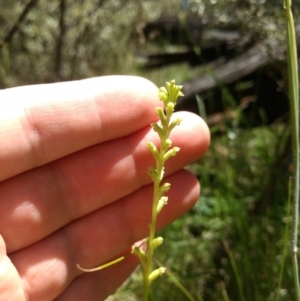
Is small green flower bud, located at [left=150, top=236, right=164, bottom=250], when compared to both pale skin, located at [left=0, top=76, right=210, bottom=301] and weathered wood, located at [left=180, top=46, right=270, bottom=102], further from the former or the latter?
weathered wood, located at [left=180, top=46, right=270, bottom=102]

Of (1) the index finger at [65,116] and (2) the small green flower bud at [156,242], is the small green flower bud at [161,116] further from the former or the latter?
(1) the index finger at [65,116]

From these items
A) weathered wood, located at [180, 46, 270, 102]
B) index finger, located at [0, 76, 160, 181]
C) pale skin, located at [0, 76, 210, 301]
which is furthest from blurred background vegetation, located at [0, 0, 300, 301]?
index finger, located at [0, 76, 160, 181]

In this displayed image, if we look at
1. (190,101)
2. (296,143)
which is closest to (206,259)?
(190,101)

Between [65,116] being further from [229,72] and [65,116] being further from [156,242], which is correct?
[229,72]

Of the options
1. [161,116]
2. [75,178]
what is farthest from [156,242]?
[75,178]

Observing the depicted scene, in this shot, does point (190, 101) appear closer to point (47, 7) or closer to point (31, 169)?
point (47, 7)

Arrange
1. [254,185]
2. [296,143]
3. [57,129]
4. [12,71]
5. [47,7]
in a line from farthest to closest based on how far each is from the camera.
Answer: [12,71], [47,7], [254,185], [57,129], [296,143]

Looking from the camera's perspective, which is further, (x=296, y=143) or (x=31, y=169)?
(x=31, y=169)
